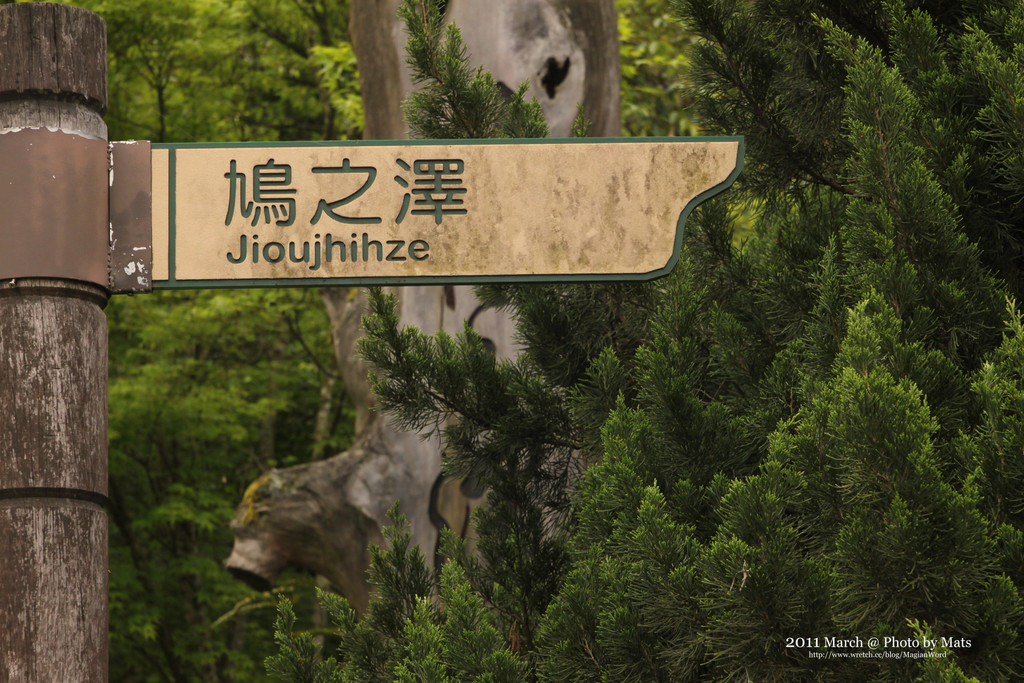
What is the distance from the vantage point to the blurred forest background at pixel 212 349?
11.0 m

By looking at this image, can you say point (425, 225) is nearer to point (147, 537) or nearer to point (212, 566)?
point (212, 566)

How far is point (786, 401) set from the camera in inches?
114

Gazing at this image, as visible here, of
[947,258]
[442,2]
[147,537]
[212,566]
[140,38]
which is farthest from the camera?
[147,537]

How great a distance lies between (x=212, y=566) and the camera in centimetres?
1170

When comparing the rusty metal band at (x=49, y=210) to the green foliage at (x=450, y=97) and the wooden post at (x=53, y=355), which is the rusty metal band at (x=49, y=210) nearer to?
→ the wooden post at (x=53, y=355)

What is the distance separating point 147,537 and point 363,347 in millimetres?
11013

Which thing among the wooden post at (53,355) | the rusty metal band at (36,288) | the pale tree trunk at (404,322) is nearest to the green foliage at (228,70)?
the pale tree trunk at (404,322)

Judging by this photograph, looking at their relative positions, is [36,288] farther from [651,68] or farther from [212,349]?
[212,349]

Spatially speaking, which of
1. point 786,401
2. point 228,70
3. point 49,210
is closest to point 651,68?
point 228,70

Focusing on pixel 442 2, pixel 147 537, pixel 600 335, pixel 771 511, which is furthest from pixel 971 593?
pixel 147 537

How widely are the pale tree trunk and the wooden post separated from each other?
2497mm

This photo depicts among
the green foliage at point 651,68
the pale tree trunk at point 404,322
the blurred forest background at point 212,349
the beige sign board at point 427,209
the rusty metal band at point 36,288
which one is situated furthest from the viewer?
the blurred forest background at point 212,349

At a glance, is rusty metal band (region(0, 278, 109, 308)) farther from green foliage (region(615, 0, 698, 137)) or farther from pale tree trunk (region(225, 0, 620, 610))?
green foliage (region(615, 0, 698, 137))

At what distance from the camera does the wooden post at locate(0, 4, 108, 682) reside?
2166 mm
